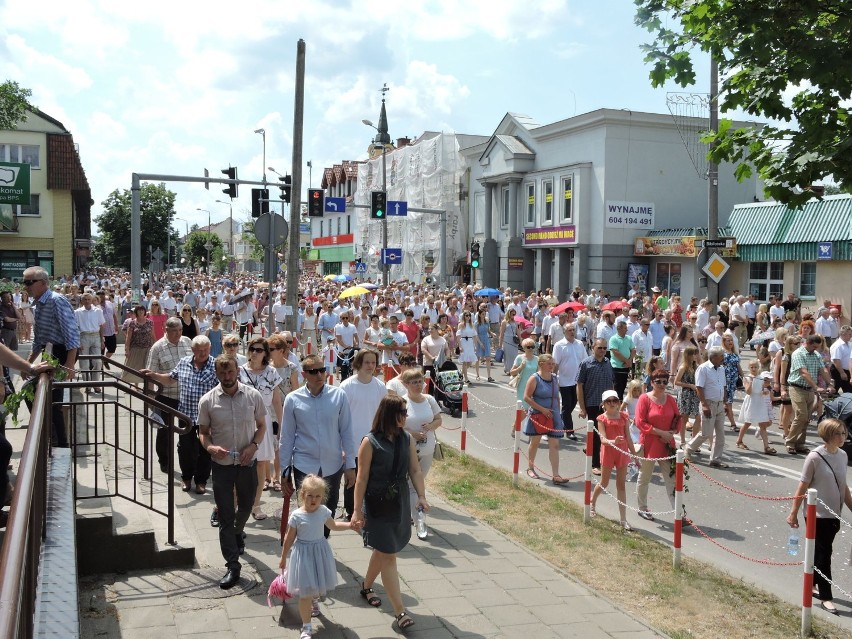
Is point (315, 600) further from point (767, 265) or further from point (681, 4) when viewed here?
point (767, 265)

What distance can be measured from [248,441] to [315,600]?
4.53ft

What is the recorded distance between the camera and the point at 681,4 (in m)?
8.49

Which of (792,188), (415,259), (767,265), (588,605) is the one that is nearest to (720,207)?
(767,265)

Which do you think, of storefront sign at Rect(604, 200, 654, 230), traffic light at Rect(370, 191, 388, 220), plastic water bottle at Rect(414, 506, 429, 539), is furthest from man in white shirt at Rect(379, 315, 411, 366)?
→ storefront sign at Rect(604, 200, 654, 230)

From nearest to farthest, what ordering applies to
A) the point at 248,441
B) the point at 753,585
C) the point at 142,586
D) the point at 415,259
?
the point at 142,586
the point at 248,441
the point at 753,585
the point at 415,259

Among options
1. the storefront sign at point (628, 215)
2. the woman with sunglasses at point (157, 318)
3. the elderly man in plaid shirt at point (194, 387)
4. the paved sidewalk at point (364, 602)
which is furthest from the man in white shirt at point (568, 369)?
the storefront sign at point (628, 215)

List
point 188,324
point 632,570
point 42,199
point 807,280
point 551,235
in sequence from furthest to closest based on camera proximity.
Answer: point 42,199 → point 551,235 → point 807,280 → point 188,324 → point 632,570

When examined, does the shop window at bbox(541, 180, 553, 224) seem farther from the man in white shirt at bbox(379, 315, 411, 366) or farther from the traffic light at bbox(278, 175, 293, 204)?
the man in white shirt at bbox(379, 315, 411, 366)

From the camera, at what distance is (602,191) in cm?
3709

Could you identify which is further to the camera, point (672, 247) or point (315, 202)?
point (672, 247)

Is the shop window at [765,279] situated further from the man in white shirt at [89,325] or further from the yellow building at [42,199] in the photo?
the yellow building at [42,199]

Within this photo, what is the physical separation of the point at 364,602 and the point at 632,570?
8.19 ft

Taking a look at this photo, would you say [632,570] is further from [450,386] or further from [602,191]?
[602,191]

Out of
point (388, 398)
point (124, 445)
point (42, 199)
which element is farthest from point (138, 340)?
point (42, 199)
